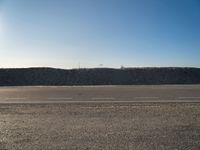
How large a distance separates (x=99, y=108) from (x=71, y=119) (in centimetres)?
316

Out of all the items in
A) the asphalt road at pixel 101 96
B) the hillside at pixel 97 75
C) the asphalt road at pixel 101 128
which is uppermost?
the hillside at pixel 97 75

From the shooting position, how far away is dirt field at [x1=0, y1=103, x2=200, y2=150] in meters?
8.97

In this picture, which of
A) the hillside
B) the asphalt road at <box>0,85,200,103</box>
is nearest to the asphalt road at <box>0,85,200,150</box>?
the asphalt road at <box>0,85,200,103</box>

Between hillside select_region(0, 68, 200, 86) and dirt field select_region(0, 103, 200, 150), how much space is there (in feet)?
92.3

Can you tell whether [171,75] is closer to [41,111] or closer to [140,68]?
[140,68]

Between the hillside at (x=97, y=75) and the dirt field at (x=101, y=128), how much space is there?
28.1 m

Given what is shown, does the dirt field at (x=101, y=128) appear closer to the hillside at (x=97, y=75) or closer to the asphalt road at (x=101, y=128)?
the asphalt road at (x=101, y=128)

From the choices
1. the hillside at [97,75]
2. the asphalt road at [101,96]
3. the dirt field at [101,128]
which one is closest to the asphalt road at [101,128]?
the dirt field at [101,128]

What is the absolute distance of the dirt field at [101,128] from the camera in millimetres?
8969

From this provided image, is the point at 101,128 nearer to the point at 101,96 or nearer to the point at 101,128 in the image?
the point at 101,128

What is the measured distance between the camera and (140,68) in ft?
164

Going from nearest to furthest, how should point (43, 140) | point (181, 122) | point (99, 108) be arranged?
point (43, 140)
point (181, 122)
point (99, 108)

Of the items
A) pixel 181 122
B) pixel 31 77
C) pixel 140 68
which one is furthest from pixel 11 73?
pixel 181 122

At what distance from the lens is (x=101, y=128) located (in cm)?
1102
